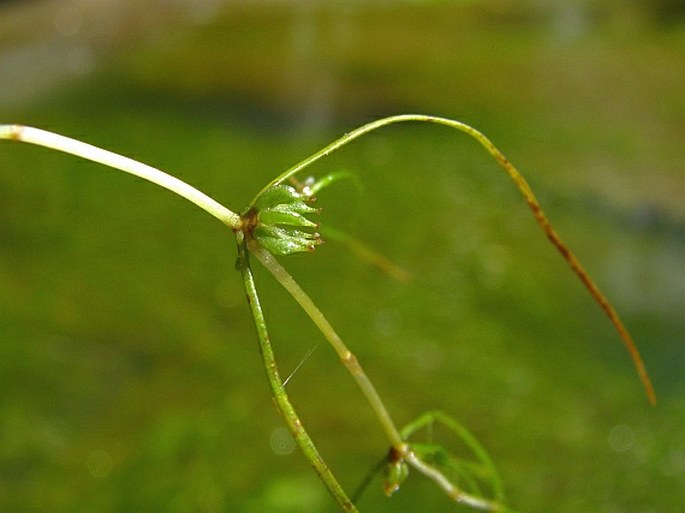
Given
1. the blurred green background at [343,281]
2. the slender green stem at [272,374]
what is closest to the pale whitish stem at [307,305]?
the slender green stem at [272,374]

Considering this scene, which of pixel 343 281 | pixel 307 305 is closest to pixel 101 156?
pixel 307 305

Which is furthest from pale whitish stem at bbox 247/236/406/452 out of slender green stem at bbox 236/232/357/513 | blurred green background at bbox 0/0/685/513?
blurred green background at bbox 0/0/685/513

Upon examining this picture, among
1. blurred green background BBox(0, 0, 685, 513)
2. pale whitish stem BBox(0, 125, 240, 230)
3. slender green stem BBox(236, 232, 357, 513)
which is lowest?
blurred green background BBox(0, 0, 685, 513)

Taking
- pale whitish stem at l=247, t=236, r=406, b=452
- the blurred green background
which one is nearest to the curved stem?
pale whitish stem at l=247, t=236, r=406, b=452

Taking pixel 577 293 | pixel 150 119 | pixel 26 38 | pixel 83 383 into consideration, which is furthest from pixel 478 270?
pixel 26 38

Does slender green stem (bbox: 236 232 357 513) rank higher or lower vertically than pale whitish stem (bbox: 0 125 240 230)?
lower

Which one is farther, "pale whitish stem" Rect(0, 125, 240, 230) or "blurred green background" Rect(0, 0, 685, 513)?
"blurred green background" Rect(0, 0, 685, 513)

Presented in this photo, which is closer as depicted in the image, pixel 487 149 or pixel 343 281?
pixel 487 149

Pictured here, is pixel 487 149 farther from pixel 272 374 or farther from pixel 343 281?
pixel 343 281

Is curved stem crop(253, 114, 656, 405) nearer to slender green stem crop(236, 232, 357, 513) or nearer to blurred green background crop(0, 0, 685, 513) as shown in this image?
slender green stem crop(236, 232, 357, 513)
